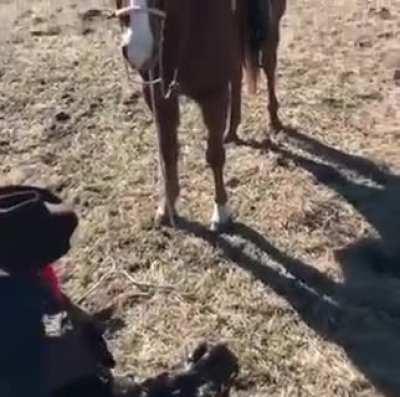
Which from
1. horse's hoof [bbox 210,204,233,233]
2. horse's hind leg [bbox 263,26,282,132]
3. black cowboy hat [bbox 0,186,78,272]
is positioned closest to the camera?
black cowboy hat [bbox 0,186,78,272]

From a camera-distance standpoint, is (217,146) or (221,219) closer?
(217,146)

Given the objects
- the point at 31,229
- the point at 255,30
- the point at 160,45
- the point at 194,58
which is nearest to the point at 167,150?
the point at 194,58

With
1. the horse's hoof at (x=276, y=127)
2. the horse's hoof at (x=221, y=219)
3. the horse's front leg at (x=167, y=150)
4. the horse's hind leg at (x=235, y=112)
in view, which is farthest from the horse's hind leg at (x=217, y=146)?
the horse's hoof at (x=276, y=127)

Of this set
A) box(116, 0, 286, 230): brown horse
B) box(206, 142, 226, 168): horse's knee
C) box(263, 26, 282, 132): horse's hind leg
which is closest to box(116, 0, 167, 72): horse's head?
box(116, 0, 286, 230): brown horse

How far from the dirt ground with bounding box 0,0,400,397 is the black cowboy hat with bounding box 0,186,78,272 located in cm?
137

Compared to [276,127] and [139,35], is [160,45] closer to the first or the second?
[139,35]

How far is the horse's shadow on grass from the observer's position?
13.6ft

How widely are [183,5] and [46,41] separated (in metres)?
3.00

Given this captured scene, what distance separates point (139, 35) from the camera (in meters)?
3.84

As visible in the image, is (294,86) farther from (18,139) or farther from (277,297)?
(277,297)

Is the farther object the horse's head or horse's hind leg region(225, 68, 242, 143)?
horse's hind leg region(225, 68, 242, 143)

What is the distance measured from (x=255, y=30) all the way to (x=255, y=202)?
83 centimetres

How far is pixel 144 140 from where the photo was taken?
5.70 metres

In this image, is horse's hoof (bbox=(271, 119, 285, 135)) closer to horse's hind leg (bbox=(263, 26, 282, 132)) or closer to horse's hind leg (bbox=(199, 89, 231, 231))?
horse's hind leg (bbox=(263, 26, 282, 132))
